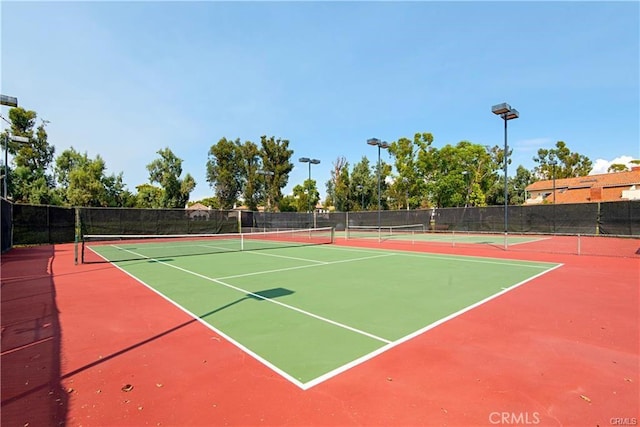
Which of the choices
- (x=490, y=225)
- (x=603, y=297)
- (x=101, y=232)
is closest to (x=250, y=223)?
(x=101, y=232)

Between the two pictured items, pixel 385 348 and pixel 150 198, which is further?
pixel 150 198

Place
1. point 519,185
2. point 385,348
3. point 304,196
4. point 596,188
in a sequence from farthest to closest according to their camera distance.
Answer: point 519,185, point 304,196, point 596,188, point 385,348

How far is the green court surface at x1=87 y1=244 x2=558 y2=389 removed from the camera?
4.13m

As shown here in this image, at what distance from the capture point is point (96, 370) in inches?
143

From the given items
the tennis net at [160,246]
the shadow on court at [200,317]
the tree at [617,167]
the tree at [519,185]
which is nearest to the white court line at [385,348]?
the shadow on court at [200,317]

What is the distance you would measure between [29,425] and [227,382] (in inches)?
62.1

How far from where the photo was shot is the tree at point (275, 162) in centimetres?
4675

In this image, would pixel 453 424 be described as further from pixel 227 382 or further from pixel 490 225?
pixel 490 225

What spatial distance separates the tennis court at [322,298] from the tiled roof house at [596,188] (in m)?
45.2

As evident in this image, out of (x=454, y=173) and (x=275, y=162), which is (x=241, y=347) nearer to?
(x=454, y=173)

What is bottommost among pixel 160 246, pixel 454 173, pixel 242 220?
pixel 160 246

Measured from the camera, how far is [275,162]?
155 ft

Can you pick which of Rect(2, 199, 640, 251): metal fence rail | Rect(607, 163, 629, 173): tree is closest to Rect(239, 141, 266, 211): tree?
Rect(2, 199, 640, 251): metal fence rail

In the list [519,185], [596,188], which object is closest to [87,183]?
[596,188]
